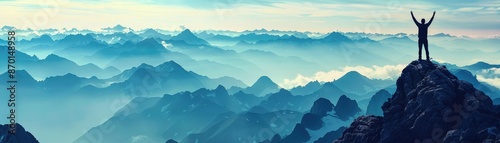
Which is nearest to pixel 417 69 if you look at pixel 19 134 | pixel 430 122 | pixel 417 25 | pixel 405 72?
pixel 405 72

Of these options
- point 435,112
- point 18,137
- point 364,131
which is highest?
point 435,112

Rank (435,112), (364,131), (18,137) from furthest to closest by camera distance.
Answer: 1. (18,137)
2. (364,131)
3. (435,112)

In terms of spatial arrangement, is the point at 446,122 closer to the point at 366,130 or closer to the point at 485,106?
the point at 485,106

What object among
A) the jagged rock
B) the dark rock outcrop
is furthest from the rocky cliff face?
the dark rock outcrop

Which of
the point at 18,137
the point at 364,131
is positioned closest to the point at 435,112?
the point at 364,131

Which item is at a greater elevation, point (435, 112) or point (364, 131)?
point (435, 112)

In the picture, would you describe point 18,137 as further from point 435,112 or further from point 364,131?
point 435,112

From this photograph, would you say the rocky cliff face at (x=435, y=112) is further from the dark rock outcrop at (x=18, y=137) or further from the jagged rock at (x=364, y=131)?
the dark rock outcrop at (x=18, y=137)

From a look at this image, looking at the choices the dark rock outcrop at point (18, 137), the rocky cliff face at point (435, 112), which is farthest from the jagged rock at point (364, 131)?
the dark rock outcrop at point (18, 137)
